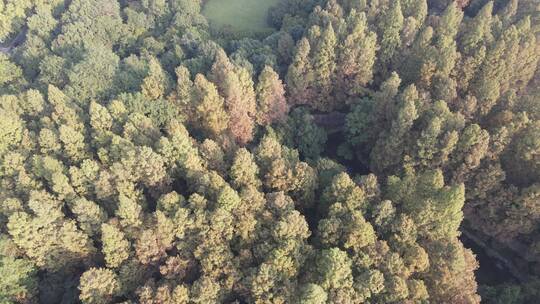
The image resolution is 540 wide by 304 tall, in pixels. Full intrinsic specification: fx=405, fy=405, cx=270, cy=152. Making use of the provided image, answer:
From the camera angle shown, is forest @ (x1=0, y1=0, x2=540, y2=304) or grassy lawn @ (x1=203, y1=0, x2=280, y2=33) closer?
forest @ (x1=0, y1=0, x2=540, y2=304)

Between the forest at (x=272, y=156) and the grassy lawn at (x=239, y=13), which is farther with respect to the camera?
the grassy lawn at (x=239, y=13)

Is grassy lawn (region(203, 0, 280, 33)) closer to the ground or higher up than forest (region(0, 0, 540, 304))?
higher up

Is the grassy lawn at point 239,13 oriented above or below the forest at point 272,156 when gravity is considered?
above

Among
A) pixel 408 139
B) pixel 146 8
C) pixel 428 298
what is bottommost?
pixel 428 298

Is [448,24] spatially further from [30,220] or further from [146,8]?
[30,220]

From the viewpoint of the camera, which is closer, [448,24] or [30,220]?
[30,220]

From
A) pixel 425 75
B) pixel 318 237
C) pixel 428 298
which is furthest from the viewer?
pixel 425 75

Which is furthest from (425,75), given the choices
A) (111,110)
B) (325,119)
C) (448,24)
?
(111,110)
